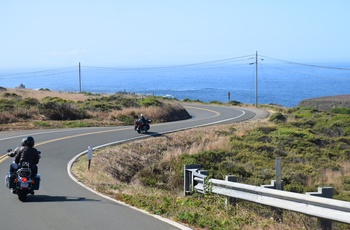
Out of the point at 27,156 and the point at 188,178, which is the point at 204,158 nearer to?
the point at 188,178

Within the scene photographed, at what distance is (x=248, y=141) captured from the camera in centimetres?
3172

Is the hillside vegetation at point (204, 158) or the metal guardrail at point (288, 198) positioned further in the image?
the hillside vegetation at point (204, 158)

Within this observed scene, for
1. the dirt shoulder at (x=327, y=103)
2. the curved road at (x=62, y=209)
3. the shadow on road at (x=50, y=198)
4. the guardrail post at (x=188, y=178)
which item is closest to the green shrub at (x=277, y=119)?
the curved road at (x=62, y=209)

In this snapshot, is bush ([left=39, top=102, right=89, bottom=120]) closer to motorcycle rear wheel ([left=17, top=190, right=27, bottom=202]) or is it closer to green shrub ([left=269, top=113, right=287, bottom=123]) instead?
green shrub ([left=269, top=113, right=287, bottom=123])

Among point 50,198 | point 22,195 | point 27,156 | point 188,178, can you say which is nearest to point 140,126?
point 188,178

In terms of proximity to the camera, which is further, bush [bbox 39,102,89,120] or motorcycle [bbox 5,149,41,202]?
bush [bbox 39,102,89,120]

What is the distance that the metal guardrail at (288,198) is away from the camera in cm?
777

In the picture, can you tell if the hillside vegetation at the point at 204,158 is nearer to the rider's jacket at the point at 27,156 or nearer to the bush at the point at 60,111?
the bush at the point at 60,111

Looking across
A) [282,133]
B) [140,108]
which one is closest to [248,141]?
Result: [282,133]

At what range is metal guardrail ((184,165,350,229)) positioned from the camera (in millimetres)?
7770

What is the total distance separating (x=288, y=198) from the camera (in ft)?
29.2

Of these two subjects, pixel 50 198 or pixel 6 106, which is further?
pixel 6 106

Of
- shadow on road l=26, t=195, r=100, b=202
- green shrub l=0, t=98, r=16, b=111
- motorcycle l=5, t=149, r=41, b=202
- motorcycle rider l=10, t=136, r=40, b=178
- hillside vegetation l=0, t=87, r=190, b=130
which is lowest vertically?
hillside vegetation l=0, t=87, r=190, b=130

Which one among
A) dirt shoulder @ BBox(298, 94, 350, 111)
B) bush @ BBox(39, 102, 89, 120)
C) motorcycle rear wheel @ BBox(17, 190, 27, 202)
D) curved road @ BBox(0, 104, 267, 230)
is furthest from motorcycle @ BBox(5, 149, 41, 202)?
dirt shoulder @ BBox(298, 94, 350, 111)
